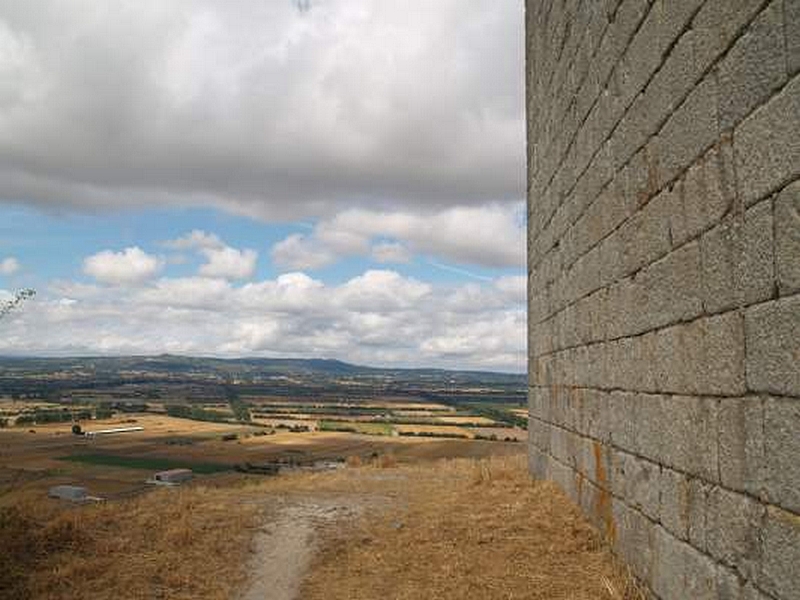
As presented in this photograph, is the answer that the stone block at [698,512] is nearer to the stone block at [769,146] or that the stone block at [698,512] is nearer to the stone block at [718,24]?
the stone block at [769,146]

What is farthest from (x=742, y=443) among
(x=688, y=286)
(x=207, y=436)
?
(x=207, y=436)

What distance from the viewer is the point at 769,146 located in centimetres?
309

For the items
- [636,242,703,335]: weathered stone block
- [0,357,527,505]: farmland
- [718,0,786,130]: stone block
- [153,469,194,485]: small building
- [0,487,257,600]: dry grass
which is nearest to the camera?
[718,0,786,130]: stone block

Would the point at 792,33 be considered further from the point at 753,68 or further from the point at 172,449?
the point at 172,449

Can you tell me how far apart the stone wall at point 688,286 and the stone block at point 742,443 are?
10mm

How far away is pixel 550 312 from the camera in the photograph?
8.22m

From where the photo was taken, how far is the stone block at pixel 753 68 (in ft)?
9.89

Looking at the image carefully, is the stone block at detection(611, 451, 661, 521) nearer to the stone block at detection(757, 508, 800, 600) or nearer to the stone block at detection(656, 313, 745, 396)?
the stone block at detection(656, 313, 745, 396)

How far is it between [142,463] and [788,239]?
152 feet

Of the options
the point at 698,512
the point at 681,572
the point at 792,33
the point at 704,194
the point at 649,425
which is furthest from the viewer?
the point at 649,425

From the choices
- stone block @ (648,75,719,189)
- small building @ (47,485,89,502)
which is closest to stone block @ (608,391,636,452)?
stone block @ (648,75,719,189)

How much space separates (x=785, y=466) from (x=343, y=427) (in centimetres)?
6607

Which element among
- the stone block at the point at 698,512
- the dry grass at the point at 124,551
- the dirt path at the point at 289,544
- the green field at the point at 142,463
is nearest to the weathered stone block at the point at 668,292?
the stone block at the point at 698,512

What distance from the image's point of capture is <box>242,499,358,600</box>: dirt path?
20.3 ft
